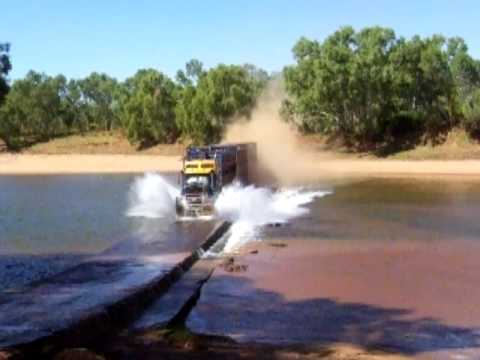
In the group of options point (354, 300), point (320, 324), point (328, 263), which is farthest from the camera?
point (328, 263)

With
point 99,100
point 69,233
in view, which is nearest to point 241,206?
point 69,233

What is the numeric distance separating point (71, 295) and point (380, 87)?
5393cm

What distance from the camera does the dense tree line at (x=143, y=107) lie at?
254 ft

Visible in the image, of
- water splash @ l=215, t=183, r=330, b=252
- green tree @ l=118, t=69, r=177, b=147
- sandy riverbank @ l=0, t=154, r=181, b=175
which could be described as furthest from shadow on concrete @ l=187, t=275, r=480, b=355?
green tree @ l=118, t=69, r=177, b=147

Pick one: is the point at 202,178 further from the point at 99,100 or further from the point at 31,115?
the point at 99,100

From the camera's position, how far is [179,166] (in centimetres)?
7056

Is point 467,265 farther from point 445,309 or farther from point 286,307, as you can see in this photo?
point 286,307

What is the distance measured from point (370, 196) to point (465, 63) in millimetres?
33364

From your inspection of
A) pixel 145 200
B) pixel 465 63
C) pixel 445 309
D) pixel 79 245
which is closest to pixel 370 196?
pixel 145 200

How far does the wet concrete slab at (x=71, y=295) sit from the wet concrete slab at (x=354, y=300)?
1.60 m

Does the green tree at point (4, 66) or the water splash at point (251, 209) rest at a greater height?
the green tree at point (4, 66)

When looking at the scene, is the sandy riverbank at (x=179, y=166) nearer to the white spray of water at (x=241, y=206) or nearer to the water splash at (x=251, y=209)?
the white spray of water at (x=241, y=206)

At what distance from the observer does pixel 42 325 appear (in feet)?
39.1

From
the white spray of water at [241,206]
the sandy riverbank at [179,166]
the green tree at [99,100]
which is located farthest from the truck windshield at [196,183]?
the green tree at [99,100]
